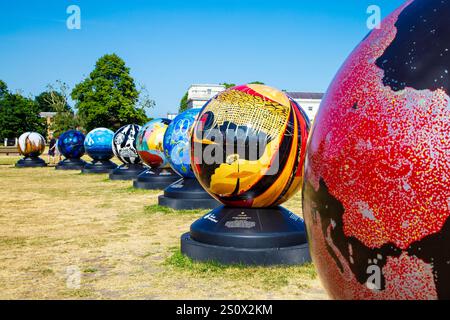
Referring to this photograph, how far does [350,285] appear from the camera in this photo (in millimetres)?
2373

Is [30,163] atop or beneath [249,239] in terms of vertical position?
beneath

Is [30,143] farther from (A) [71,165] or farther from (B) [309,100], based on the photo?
(B) [309,100]

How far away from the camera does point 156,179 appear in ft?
53.4

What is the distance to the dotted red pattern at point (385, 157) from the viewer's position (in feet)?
6.77

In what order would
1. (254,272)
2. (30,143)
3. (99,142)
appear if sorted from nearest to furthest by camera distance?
(254,272) < (99,142) < (30,143)

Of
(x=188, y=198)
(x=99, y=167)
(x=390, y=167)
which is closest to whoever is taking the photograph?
(x=390, y=167)

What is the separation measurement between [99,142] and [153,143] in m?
8.74

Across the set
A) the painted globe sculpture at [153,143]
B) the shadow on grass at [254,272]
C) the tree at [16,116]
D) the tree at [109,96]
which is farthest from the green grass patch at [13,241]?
the tree at [16,116]

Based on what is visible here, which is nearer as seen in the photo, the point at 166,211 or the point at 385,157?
the point at 385,157

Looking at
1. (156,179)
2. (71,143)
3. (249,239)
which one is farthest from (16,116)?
(249,239)

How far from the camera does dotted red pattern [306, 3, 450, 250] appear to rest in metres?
2.06

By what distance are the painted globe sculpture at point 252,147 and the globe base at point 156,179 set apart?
9402 mm

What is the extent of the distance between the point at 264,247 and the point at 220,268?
2.20 feet

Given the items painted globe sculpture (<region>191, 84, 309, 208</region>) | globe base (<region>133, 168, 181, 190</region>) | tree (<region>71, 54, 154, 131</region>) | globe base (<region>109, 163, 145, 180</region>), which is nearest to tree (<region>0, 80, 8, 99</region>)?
tree (<region>71, 54, 154, 131</region>)
